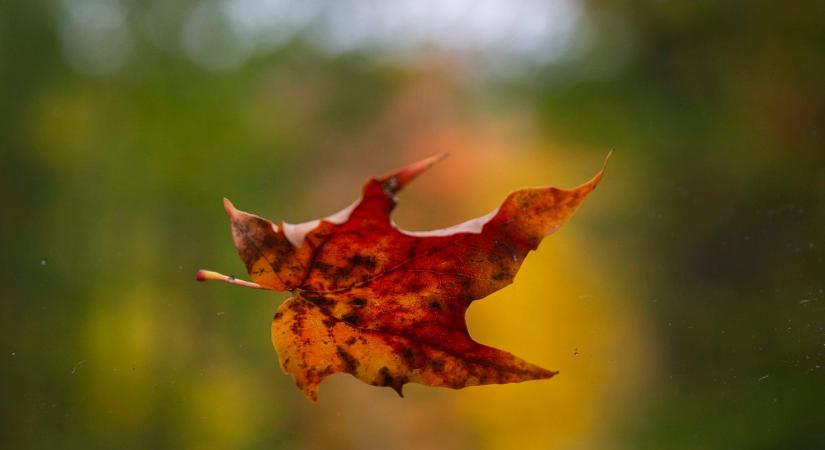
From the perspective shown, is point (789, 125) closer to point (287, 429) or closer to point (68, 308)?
point (287, 429)

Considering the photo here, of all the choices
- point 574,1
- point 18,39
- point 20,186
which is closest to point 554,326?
point 574,1

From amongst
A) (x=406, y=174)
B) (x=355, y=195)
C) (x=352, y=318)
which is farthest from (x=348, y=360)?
(x=355, y=195)

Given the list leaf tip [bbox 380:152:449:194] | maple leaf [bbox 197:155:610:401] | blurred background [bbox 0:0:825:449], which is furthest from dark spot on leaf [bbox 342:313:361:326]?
blurred background [bbox 0:0:825:449]

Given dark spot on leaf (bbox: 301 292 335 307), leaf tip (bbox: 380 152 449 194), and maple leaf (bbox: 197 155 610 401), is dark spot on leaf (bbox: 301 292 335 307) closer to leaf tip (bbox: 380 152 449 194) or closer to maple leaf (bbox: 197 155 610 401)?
maple leaf (bbox: 197 155 610 401)

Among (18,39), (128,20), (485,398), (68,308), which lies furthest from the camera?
(485,398)

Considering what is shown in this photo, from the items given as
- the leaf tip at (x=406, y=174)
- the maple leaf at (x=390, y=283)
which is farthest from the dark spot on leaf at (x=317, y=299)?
the leaf tip at (x=406, y=174)

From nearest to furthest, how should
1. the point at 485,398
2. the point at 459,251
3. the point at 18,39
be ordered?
the point at 459,251, the point at 18,39, the point at 485,398

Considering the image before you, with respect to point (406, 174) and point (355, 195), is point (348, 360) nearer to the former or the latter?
point (406, 174)
